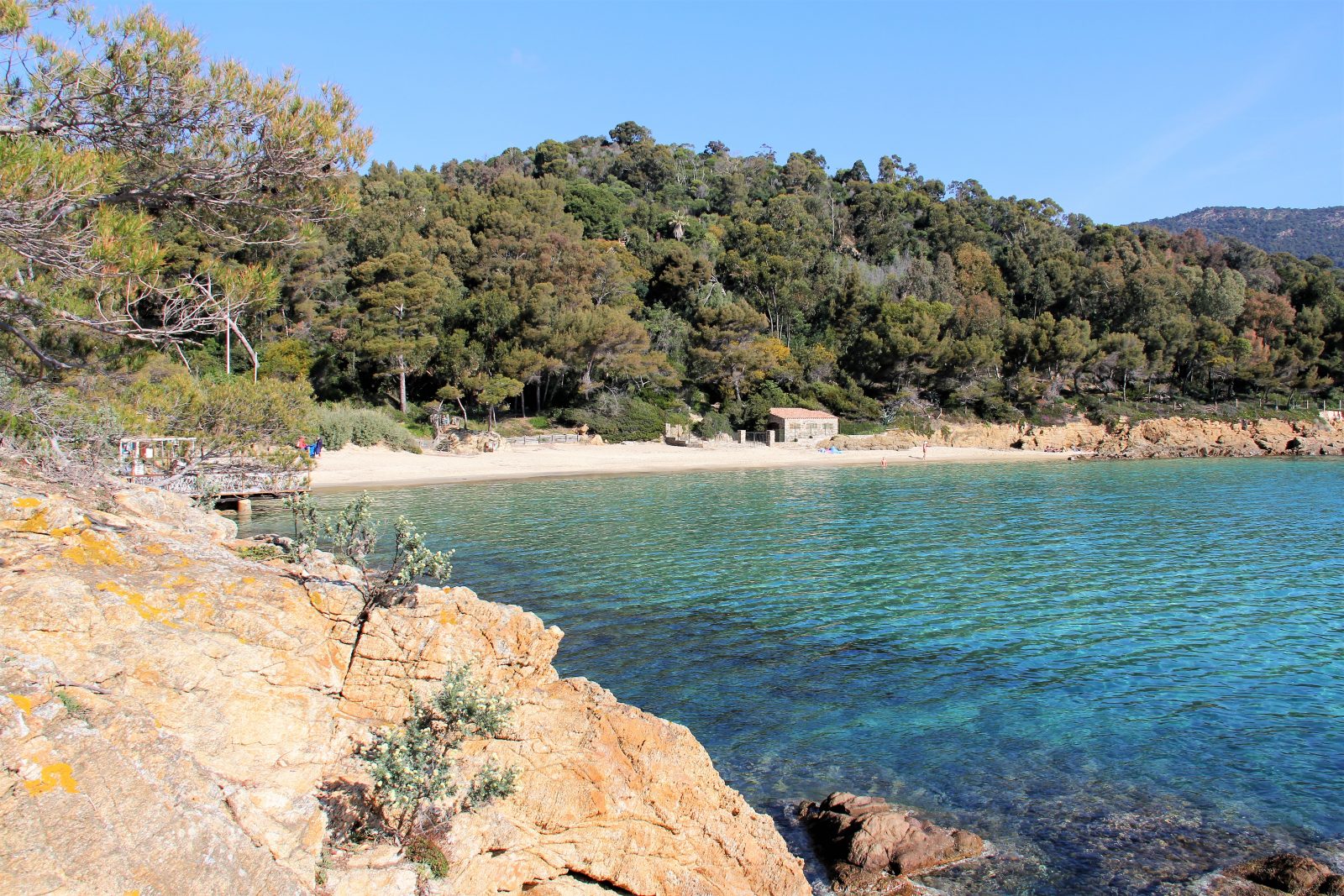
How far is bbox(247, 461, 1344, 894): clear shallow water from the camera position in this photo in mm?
7305

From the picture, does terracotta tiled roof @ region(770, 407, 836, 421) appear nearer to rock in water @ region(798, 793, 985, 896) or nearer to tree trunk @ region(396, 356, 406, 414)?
tree trunk @ region(396, 356, 406, 414)

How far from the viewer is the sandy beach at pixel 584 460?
3475cm

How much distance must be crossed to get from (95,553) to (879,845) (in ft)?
19.5

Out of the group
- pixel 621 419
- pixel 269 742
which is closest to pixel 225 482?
pixel 269 742

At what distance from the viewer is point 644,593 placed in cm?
1477

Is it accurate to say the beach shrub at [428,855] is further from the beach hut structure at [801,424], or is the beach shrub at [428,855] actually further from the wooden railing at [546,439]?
the beach hut structure at [801,424]

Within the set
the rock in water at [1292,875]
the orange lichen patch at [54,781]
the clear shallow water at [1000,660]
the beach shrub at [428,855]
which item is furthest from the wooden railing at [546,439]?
the orange lichen patch at [54,781]

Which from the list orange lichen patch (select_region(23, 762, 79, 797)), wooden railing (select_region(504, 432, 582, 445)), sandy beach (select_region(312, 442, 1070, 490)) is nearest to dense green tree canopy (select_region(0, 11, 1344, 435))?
wooden railing (select_region(504, 432, 582, 445))

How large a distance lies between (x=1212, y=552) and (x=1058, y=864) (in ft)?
51.1

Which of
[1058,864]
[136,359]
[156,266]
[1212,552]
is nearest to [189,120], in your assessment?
[156,266]

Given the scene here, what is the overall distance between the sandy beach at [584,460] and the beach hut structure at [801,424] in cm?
92

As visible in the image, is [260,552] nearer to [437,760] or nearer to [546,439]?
[437,760]

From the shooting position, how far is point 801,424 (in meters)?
50.8

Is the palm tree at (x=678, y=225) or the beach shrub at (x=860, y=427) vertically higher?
the palm tree at (x=678, y=225)
